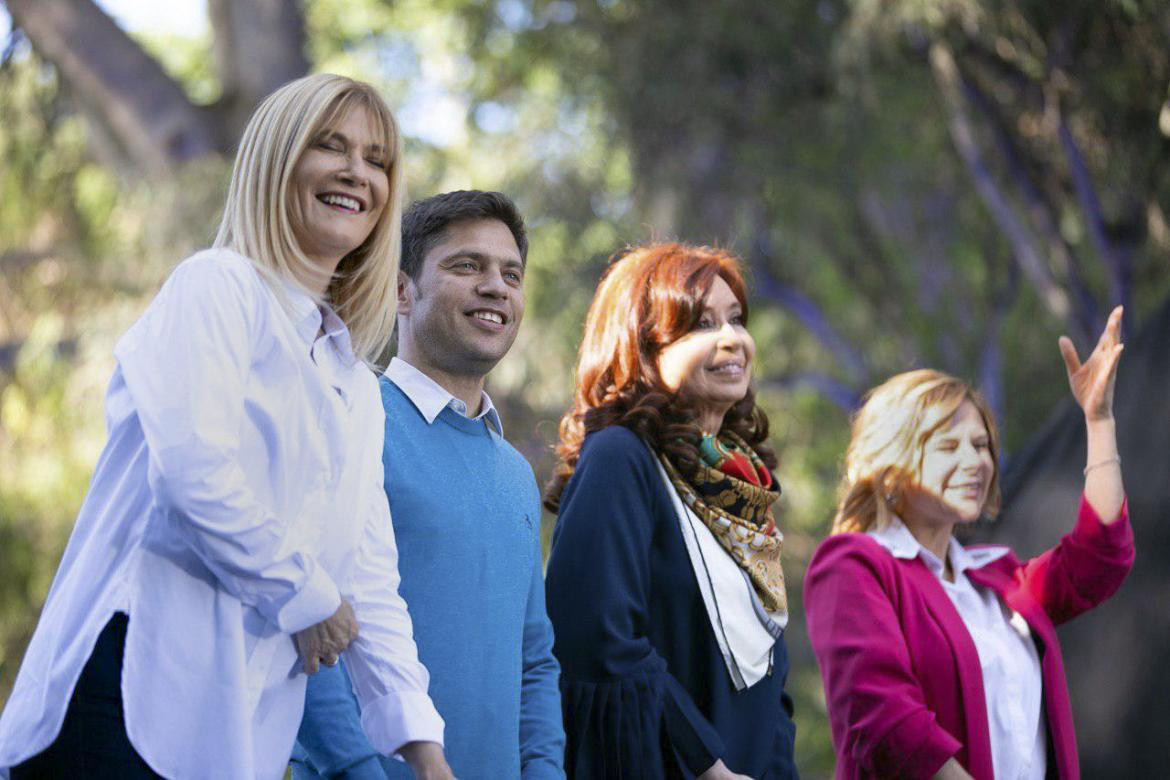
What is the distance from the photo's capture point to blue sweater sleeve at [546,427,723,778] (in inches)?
100

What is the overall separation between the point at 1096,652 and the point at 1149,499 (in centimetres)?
52

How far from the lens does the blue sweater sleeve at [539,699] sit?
7.68 feet

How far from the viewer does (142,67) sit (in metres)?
8.56

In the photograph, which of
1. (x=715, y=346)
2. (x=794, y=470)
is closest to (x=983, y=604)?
(x=715, y=346)

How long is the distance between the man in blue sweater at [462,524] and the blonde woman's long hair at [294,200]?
0.35 metres

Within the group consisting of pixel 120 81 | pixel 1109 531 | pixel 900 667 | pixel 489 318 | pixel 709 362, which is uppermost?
pixel 120 81

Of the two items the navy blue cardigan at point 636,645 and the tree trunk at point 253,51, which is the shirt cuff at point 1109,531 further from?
the tree trunk at point 253,51

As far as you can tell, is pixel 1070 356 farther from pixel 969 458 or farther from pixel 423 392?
pixel 423 392

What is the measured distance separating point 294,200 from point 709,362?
1.14 m

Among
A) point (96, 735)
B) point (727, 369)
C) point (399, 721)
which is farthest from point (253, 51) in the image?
point (96, 735)

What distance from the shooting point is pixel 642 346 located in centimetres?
291

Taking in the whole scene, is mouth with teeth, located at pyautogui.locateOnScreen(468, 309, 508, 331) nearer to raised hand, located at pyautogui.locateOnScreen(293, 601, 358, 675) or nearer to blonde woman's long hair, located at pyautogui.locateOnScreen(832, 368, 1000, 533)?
raised hand, located at pyautogui.locateOnScreen(293, 601, 358, 675)

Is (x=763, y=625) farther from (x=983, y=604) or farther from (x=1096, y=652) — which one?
(x=1096, y=652)

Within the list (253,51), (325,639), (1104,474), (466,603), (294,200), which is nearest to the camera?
(325,639)
